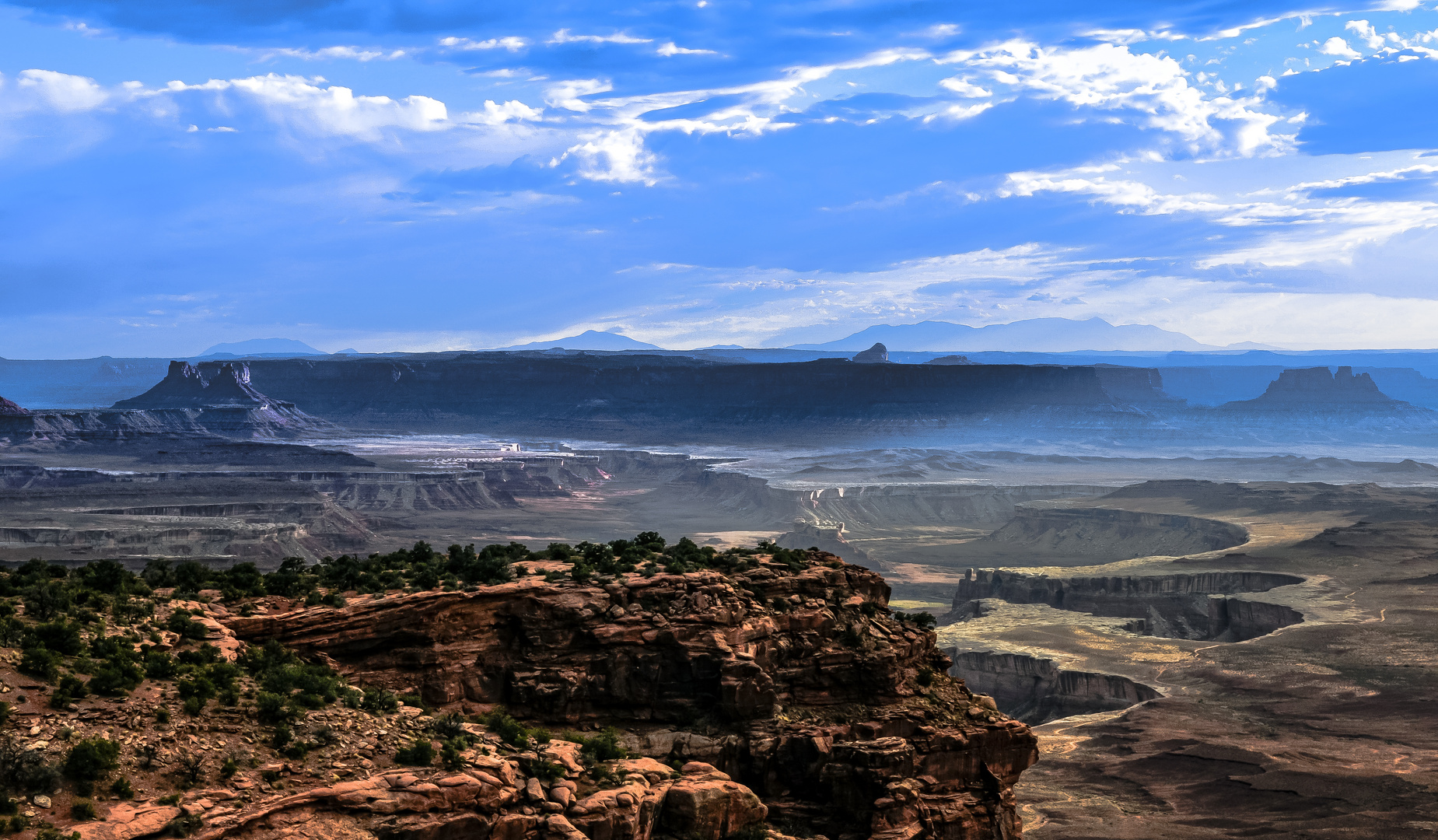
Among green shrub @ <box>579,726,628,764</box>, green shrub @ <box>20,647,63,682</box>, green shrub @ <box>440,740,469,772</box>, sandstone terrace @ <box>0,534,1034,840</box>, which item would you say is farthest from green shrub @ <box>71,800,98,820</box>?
green shrub @ <box>579,726,628,764</box>

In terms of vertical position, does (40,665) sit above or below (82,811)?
above

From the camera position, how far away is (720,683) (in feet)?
82.2

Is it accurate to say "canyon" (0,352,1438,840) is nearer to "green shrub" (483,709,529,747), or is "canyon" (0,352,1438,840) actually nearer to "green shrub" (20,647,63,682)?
"green shrub" (483,709,529,747)

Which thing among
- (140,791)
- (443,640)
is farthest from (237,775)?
(443,640)

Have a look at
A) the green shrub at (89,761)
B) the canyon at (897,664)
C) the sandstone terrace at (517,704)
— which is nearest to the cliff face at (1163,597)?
the canyon at (897,664)

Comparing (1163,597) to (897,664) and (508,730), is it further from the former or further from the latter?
(508,730)

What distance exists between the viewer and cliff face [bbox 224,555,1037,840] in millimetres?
23859

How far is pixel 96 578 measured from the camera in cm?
2420

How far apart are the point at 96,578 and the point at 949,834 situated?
18162 millimetres

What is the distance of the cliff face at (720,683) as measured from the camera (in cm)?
2386

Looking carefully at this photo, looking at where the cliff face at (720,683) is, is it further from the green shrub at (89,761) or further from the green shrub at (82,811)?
the green shrub at (82,811)

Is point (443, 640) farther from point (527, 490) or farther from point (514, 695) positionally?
point (527, 490)

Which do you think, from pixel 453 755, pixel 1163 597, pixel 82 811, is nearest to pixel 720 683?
pixel 453 755

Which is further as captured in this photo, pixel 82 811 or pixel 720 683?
pixel 720 683
